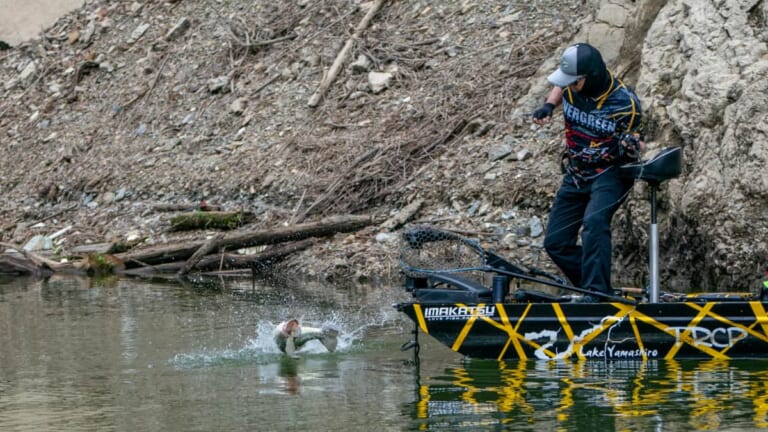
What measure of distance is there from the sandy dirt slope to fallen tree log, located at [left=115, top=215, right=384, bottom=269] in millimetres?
12734

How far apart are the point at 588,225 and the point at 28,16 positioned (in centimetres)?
2194

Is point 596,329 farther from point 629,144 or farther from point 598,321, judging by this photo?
point 629,144

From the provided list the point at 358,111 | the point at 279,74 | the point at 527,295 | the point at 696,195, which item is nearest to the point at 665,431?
the point at 527,295

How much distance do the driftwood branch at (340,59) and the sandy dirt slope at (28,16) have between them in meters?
8.97

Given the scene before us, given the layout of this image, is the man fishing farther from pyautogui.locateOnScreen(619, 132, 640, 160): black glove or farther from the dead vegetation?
the dead vegetation

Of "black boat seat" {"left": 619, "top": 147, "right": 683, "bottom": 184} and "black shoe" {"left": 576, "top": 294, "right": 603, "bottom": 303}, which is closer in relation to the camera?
"black boat seat" {"left": 619, "top": 147, "right": 683, "bottom": 184}

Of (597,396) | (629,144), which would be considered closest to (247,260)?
(629,144)

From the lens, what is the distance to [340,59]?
21.0 m

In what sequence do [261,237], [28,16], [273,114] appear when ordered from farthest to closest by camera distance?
1. [28,16]
2. [273,114]
3. [261,237]

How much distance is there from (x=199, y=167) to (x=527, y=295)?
1195 cm

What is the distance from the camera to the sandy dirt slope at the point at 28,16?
27.7 metres

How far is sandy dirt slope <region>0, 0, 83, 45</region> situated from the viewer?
27734 millimetres

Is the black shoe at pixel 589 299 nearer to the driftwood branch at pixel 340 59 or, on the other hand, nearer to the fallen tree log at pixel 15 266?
the fallen tree log at pixel 15 266

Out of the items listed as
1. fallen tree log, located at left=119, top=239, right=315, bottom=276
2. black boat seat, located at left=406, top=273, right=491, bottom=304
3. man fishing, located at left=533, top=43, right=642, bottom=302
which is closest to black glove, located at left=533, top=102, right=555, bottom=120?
man fishing, located at left=533, top=43, right=642, bottom=302
